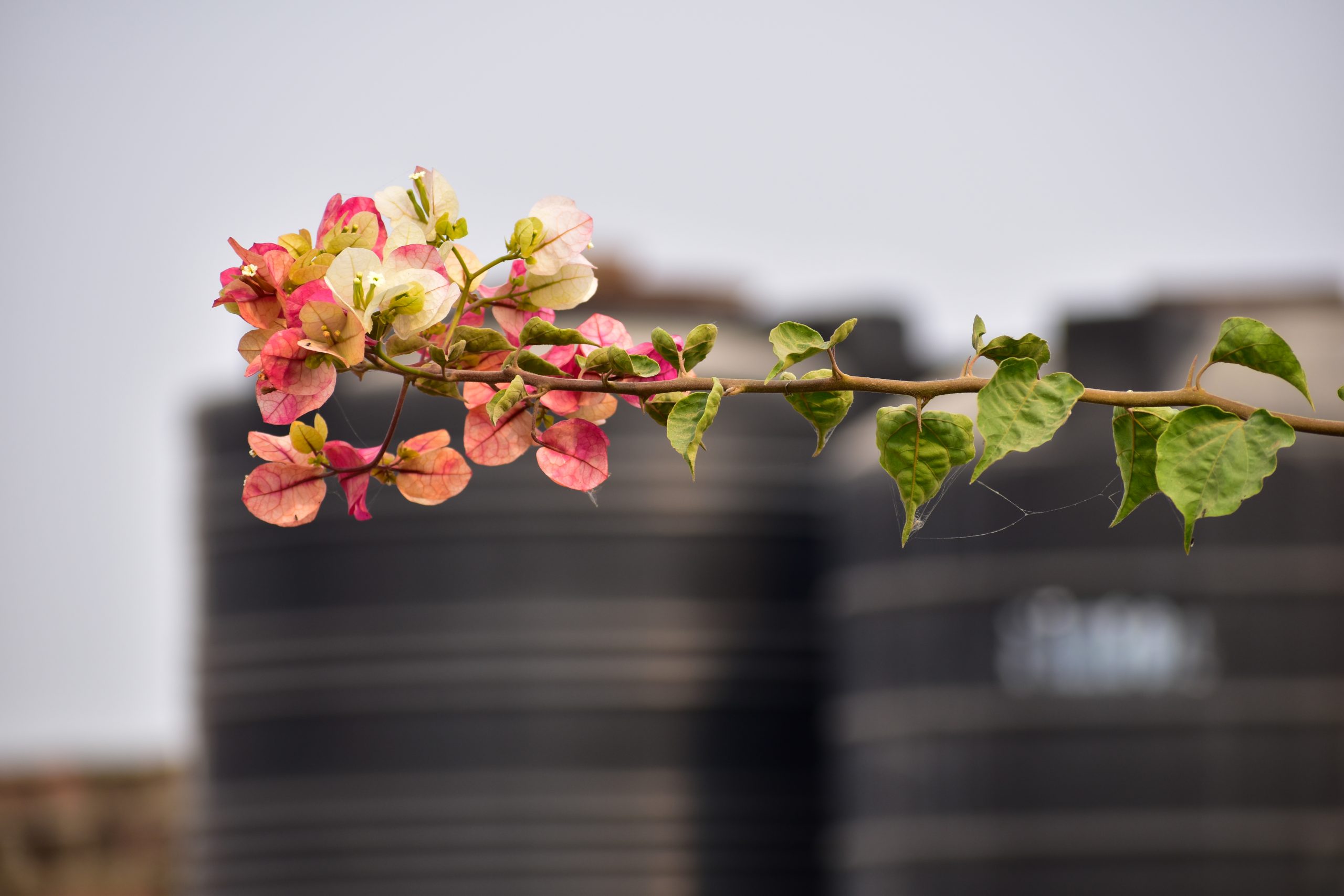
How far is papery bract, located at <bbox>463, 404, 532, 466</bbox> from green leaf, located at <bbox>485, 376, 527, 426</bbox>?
5cm

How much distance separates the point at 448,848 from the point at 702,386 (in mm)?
18623

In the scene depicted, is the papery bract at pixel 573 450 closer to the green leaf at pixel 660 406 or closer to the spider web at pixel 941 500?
the green leaf at pixel 660 406

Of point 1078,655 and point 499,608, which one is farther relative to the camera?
point 499,608

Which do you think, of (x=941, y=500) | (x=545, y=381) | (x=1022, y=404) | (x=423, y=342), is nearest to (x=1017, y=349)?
(x=1022, y=404)

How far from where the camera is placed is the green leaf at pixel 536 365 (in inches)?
55.9

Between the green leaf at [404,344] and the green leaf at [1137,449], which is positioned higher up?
the green leaf at [404,344]

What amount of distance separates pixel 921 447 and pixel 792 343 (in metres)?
0.14

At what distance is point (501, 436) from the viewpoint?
1480mm

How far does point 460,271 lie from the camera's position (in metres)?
1.50

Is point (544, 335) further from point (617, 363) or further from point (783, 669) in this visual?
point (783, 669)

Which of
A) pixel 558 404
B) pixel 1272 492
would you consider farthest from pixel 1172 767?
pixel 558 404

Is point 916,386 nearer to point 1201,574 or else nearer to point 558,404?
point 558,404

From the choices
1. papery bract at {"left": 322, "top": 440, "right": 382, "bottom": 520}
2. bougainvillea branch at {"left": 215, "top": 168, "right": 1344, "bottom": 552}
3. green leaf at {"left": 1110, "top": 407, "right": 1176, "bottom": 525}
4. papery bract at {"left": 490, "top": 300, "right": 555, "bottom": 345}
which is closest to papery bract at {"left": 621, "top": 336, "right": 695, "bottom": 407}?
bougainvillea branch at {"left": 215, "top": 168, "right": 1344, "bottom": 552}

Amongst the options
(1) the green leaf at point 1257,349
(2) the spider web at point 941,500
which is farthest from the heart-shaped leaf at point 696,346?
(1) the green leaf at point 1257,349
